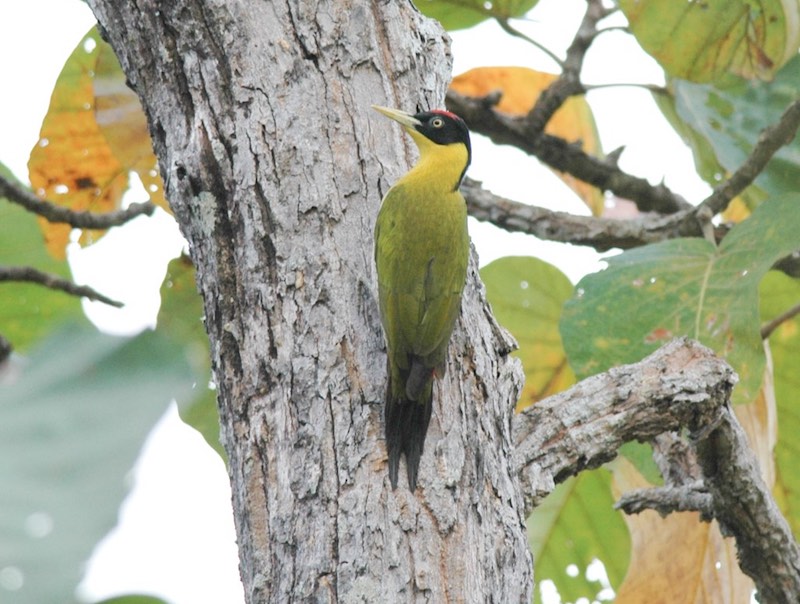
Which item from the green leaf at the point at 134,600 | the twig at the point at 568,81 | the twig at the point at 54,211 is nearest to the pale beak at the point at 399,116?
the twig at the point at 54,211

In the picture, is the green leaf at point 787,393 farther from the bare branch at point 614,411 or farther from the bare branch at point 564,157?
the bare branch at point 614,411

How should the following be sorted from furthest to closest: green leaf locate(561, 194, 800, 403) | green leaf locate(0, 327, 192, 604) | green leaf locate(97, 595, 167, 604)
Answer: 1. green leaf locate(561, 194, 800, 403)
2. green leaf locate(97, 595, 167, 604)
3. green leaf locate(0, 327, 192, 604)

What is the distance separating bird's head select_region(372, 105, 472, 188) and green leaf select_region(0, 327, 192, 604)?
214 centimetres

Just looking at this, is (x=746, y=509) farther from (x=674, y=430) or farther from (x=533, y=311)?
(x=533, y=311)

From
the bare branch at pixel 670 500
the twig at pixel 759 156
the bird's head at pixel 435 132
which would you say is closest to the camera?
the bird's head at pixel 435 132

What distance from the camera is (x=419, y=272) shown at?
2.85 meters

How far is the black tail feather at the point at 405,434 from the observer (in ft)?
7.08

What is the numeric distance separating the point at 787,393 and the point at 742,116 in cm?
127

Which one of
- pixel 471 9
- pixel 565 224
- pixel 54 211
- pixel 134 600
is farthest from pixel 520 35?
pixel 134 600

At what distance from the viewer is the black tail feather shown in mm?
2158

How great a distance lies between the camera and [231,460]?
231cm

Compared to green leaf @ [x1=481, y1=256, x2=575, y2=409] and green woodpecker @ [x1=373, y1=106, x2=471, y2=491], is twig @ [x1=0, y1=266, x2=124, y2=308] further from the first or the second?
green leaf @ [x1=481, y1=256, x2=575, y2=409]

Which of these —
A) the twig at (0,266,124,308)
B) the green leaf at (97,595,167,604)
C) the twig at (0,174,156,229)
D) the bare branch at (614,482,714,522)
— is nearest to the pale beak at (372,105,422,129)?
the bare branch at (614,482,714,522)

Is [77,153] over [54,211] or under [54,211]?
over
